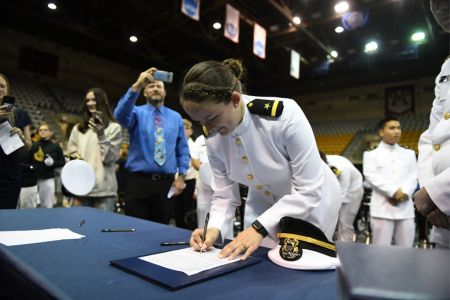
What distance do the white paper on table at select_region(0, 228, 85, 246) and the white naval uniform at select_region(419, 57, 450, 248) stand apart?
1225 mm

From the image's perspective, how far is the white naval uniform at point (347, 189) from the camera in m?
3.08

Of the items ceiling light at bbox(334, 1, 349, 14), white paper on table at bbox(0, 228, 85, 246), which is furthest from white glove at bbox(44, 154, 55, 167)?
ceiling light at bbox(334, 1, 349, 14)

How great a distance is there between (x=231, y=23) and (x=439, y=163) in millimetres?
6468

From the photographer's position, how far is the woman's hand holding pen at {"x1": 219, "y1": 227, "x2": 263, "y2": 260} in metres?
0.96

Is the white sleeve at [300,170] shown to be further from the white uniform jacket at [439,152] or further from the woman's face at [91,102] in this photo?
the woman's face at [91,102]

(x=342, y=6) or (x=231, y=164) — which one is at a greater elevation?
(x=342, y=6)

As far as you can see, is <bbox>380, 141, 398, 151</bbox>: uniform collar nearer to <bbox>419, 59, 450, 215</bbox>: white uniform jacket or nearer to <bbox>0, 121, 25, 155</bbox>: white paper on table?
<bbox>419, 59, 450, 215</bbox>: white uniform jacket

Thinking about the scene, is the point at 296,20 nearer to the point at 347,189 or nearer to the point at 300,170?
the point at 347,189

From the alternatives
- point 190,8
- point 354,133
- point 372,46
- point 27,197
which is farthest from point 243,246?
point 354,133

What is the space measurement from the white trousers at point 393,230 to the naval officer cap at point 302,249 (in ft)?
7.80

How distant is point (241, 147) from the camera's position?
3.84 feet

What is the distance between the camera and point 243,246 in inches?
38.4

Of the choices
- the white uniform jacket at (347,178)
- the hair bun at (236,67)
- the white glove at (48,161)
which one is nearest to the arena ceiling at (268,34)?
the white glove at (48,161)

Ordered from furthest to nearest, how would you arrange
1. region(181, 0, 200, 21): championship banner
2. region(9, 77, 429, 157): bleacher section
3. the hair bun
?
1. region(9, 77, 429, 157): bleacher section
2. region(181, 0, 200, 21): championship banner
3. the hair bun
